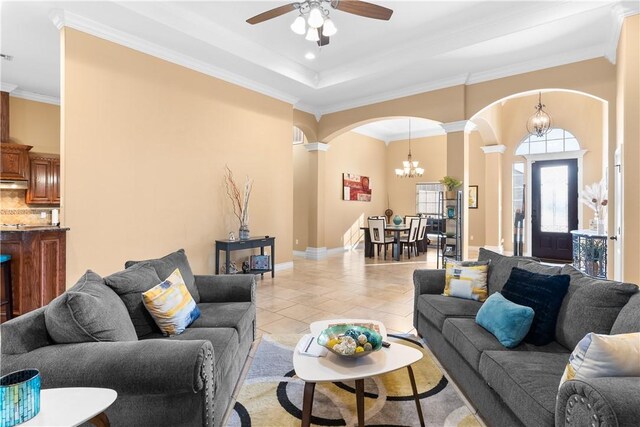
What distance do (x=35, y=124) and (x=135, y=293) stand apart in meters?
6.33

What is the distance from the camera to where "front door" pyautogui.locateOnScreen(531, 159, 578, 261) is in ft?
25.3

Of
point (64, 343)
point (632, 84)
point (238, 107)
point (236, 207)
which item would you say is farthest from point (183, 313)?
point (632, 84)

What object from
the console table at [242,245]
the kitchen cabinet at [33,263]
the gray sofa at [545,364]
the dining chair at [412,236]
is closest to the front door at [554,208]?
the dining chair at [412,236]

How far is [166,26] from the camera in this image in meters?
4.06

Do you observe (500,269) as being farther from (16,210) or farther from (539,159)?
(16,210)

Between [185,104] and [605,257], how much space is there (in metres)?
6.58

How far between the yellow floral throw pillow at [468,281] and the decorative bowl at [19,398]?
113 inches

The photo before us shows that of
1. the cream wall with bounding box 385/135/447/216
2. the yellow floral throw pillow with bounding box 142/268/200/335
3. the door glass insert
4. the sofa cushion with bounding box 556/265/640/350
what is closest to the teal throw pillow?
the sofa cushion with bounding box 556/265/640/350

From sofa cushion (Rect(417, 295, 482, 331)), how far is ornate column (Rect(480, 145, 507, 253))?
6672 millimetres

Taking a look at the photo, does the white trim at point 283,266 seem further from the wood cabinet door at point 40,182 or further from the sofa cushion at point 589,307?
the sofa cushion at point 589,307

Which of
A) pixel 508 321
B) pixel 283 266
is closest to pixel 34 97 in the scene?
pixel 283 266

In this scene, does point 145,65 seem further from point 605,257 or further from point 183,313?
point 605,257

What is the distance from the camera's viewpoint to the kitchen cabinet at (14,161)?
565cm

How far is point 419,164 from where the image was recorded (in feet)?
34.3
